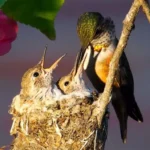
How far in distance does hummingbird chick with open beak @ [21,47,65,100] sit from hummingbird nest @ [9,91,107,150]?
0.29ft

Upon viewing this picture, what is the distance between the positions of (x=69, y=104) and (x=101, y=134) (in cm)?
20

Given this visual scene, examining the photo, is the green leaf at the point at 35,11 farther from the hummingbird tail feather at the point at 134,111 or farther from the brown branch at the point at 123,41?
the hummingbird tail feather at the point at 134,111

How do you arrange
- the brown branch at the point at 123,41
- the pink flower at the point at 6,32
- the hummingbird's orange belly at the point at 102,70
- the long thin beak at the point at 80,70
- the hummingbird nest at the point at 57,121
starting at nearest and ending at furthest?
1. the pink flower at the point at 6,32
2. the brown branch at the point at 123,41
3. the hummingbird nest at the point at 57,121
4. the long thin beak at the point at 80,70
5. the hummingbird's orange belly at the point at 102,70

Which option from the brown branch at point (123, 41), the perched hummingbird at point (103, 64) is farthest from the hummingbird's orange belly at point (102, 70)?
the brown branch at point (123, 41)

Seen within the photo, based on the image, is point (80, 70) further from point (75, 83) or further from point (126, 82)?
point (126, 82)

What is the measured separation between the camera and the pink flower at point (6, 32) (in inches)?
35.8

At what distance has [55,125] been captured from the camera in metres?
2.39

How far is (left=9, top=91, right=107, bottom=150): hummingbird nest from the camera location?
2328 millimetres

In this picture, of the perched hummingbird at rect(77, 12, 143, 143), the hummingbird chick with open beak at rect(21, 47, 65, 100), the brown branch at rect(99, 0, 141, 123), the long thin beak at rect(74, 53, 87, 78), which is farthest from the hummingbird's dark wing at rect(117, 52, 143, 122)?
the brown branch at rect(99, 0, 141, 123)

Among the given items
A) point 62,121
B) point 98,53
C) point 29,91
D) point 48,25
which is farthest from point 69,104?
point 48,25

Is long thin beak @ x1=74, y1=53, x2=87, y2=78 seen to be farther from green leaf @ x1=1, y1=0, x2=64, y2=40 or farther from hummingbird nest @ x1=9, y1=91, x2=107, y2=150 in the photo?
green leaf @ x1=1, y1=0, x2=64, y2=40

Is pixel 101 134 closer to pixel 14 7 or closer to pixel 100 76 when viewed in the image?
pixel 100 76

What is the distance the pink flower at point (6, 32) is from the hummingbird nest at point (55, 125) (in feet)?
4.46

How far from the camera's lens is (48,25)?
37.9 inches
